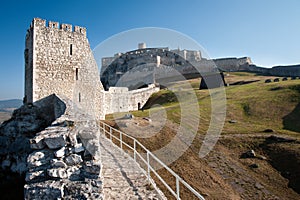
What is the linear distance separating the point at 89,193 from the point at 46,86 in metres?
13.2

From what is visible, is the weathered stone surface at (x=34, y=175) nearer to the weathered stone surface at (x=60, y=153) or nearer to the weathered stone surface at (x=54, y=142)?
the weathered stone surface at (x=60, y=153)

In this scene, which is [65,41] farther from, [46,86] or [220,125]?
[220,125]

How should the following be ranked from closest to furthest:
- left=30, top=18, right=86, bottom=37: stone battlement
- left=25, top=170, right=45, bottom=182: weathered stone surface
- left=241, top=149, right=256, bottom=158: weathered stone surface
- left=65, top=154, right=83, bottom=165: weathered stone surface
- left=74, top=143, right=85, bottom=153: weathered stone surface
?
left=25, top=170, right=45, bottom=182: weathered stone surface, left=65, top=154, right=83, bottom=165: weathered stone surface, left=74, top=143, right=85, bottom=153: weathered stone surface, left=241, top=149, right=256, bottom=158: weathered stone surface, left=30, top=18, right=86, bottom=37: stone battlement

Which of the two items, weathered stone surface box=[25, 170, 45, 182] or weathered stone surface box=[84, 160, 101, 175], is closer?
weathered stone surface box=[25, 170, 45, 182]

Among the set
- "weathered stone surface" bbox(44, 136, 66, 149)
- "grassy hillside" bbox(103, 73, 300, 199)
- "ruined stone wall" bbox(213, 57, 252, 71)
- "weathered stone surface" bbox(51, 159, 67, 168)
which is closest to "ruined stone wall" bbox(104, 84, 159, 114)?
"grassy hillside" bbox(103, 73, 300, 199)

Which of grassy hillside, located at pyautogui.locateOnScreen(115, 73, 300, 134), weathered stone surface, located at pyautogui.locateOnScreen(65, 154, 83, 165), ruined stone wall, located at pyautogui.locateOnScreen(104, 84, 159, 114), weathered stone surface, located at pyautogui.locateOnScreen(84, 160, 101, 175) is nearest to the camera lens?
weathered stone surface, located at pyautogui.locateOnScreen(84, 160, 101, 175)

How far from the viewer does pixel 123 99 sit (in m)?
28.2

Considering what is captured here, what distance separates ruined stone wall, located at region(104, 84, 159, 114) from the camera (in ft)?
80.9

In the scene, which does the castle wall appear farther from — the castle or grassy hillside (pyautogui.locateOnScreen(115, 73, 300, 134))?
the castle

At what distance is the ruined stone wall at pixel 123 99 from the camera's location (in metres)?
24.7

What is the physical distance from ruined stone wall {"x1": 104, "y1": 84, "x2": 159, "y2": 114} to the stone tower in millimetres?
6038

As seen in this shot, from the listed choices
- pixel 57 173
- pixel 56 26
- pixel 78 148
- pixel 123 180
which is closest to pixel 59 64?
pixel 56 26

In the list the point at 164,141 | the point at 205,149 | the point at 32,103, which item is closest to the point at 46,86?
the point at 32,103

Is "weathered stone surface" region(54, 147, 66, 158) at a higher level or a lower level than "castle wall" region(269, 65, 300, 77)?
lower
